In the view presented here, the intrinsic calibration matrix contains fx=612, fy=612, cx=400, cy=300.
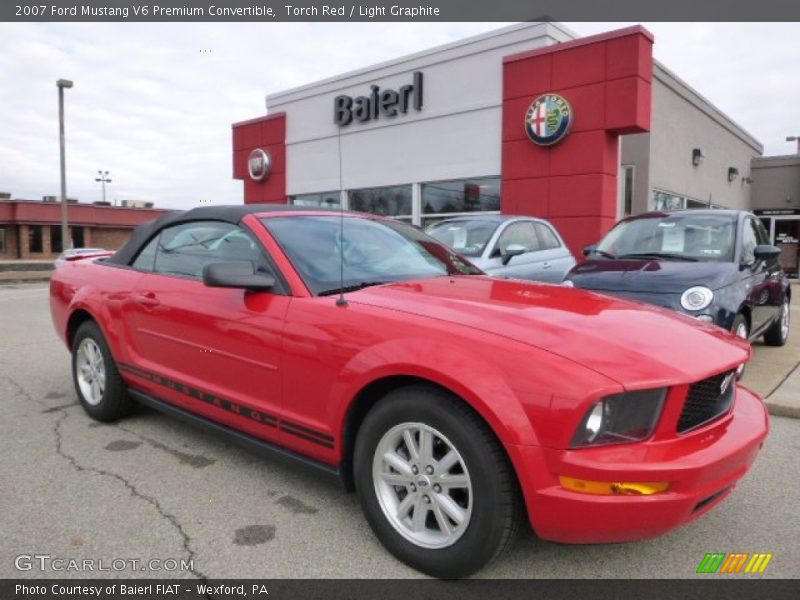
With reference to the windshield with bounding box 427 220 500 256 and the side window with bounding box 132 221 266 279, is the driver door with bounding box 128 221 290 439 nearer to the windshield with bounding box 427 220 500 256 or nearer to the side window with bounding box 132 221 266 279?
the side window with bounding box 132 221 266 279

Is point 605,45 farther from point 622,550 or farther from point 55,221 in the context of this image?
point 55,221

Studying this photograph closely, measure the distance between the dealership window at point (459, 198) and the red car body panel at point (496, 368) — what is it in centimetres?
1037

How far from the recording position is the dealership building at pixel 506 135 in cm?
1155

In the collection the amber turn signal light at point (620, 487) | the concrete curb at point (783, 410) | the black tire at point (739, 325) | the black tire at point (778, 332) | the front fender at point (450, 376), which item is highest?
the front fender at point (450, 376)

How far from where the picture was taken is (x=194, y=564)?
8.11 feet

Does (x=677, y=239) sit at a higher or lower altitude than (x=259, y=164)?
lower

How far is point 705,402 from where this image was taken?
2.34 meters

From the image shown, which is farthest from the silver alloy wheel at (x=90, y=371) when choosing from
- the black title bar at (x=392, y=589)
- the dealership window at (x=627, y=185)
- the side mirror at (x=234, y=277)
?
the dealership window at (x=627, y=185)

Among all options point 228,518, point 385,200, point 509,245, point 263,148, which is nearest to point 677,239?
point 509,245

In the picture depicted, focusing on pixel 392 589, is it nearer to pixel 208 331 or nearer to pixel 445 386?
pixel 445 386

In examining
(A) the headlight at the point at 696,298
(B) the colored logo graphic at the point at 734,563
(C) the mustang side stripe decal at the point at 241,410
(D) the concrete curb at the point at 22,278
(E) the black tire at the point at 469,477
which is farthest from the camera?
(D) the concrete curb at the point at 22,278

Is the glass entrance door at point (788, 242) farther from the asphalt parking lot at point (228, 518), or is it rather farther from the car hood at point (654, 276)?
the asphalt parking lot at point (228, 518)

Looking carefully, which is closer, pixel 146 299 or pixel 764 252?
pixel 146 299

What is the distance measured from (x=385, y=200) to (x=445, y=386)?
13.8 metres
